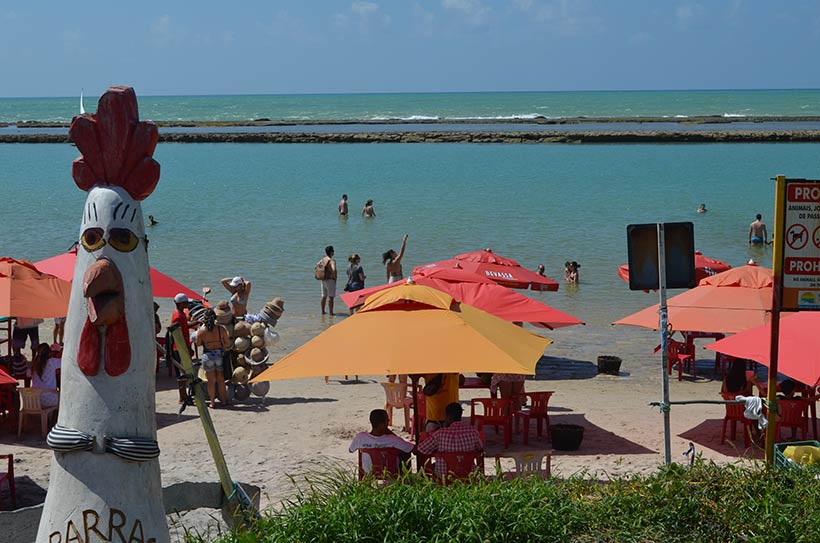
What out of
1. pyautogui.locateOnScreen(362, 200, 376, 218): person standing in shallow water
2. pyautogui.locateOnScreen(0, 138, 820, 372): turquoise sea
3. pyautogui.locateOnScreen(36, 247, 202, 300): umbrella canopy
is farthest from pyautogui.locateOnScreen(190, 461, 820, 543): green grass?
pyautogui.locateOnScreen(362, 200, 376, 218): person standing in shallow water

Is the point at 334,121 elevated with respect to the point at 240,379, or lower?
elevated

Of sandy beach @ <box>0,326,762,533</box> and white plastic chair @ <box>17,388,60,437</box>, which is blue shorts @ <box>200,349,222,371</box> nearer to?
sandy beach @ <box>0,326,762,533</box>

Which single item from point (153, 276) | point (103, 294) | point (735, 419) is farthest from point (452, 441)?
point (153, 276)

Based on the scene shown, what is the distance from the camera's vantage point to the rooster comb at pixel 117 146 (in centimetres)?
553

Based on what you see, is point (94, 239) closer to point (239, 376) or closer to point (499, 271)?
point (239, 376)

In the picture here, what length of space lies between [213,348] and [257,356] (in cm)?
86

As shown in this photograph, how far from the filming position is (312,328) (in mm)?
21219

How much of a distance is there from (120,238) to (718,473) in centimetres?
480

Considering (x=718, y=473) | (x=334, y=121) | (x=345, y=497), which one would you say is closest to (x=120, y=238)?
(x=345, y=497)

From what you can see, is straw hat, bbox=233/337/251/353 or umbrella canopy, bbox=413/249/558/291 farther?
umbrella canopy, bbox=413/249/558/291

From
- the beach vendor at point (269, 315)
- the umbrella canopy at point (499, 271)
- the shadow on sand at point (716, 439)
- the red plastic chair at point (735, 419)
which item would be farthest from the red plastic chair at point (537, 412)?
the beach vendor at point (269, 315)

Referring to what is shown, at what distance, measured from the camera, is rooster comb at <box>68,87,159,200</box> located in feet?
18.1

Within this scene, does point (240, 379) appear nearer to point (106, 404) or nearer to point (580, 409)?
point (580, 409)

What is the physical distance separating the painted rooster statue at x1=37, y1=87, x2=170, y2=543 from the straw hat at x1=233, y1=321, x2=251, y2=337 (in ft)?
30.1
